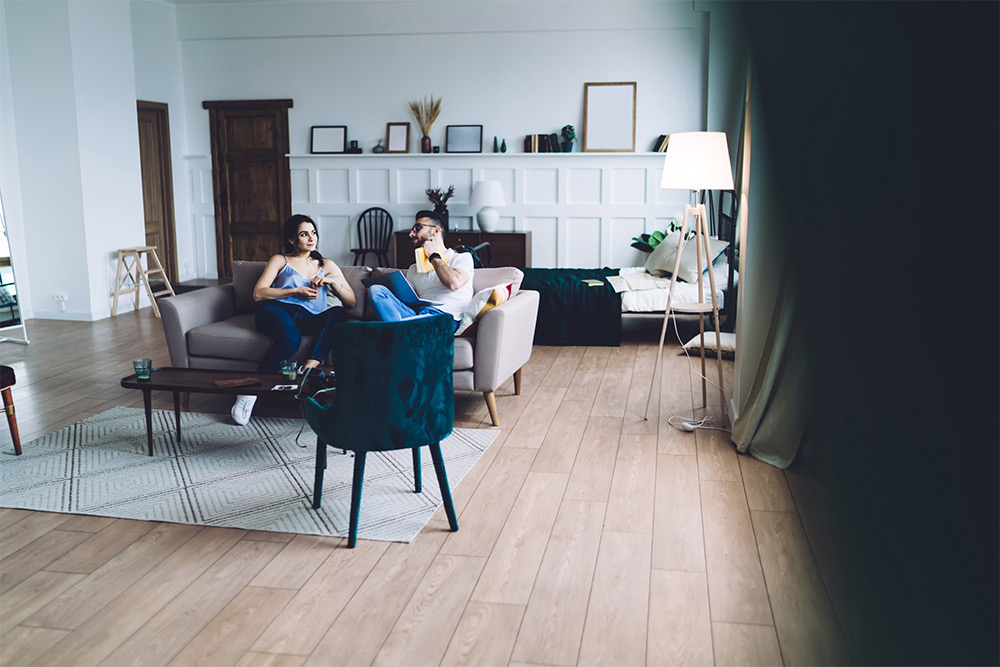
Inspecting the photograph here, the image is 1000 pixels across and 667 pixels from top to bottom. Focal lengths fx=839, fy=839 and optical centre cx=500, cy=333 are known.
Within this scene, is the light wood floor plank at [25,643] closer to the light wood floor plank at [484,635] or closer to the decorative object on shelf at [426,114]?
the light wood floor plank at [484,635]

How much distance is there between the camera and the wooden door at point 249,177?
855 cm

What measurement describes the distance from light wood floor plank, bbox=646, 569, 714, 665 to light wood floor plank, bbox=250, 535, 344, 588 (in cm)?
101

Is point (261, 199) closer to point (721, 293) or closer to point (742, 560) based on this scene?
point (721, 293)

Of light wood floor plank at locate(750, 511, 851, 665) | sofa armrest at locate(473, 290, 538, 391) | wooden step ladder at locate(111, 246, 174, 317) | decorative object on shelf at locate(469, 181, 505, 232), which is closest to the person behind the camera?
light wood floor plank at locate(750, 511, 851, 665)

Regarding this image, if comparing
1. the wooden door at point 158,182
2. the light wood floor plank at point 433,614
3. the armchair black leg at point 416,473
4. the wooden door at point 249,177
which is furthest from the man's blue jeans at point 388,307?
the wooden door at point 158,182

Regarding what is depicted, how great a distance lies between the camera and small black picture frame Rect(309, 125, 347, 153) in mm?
8367

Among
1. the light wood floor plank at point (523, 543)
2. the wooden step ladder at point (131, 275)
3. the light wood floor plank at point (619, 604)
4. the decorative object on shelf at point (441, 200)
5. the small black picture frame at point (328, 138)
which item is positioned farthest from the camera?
the small black picture frame at point (328, 138)

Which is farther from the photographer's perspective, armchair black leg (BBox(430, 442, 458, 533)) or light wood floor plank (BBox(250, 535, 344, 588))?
armchair black leg (BBox(430, 442, 458, 533))

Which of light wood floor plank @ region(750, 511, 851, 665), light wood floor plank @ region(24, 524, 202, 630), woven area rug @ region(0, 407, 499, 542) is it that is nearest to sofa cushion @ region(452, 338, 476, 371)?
woven area rug @ region(0, 407, 499, 542)

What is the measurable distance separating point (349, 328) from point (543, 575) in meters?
0.92

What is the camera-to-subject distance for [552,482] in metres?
3.23

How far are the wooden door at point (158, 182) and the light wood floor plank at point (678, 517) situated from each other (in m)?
6.54

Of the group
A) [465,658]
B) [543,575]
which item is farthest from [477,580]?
[465,658]

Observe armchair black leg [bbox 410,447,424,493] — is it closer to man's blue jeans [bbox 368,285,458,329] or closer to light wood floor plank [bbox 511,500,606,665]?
light wood floor plank [bbox 511,500,606,665]
